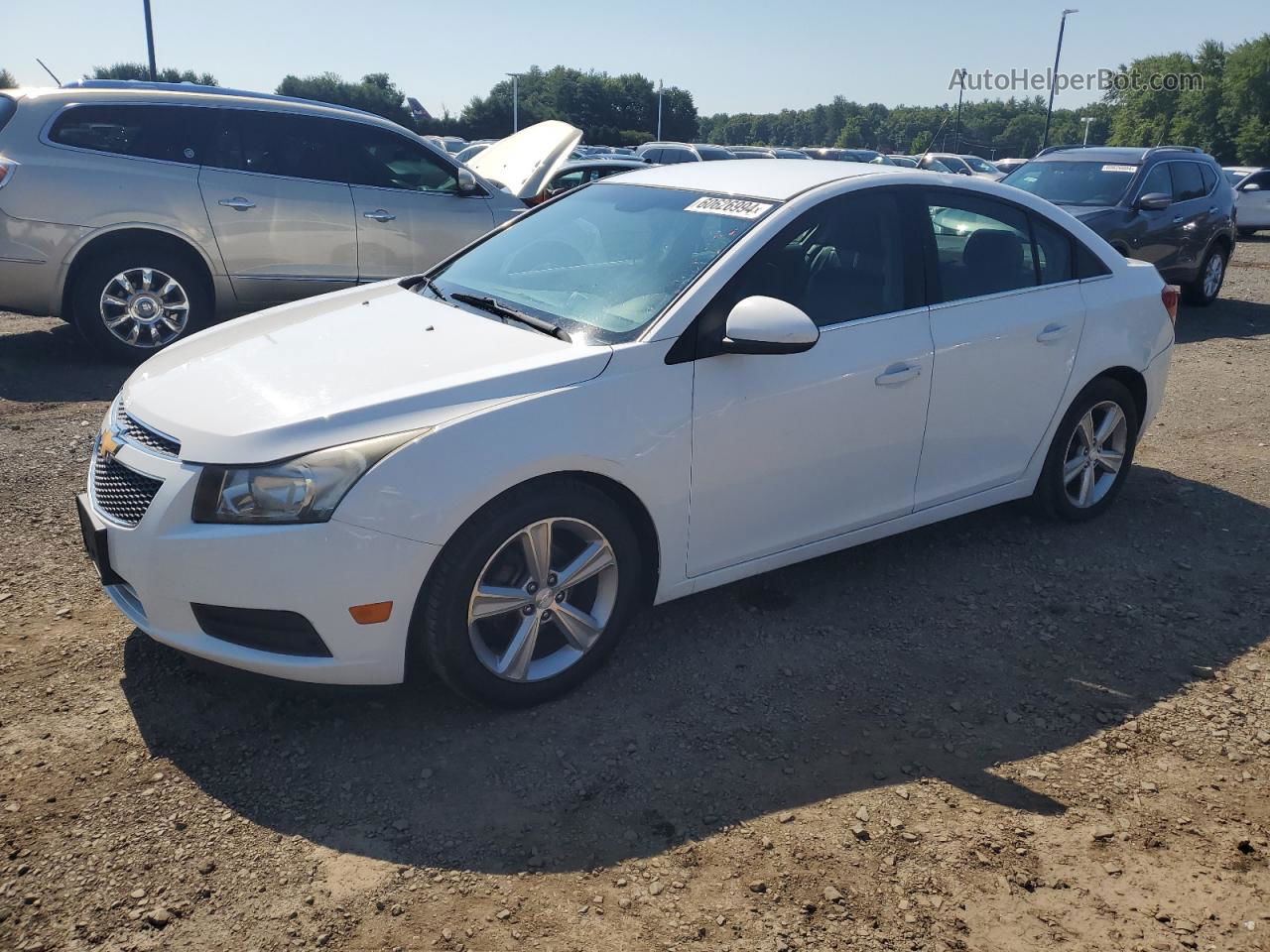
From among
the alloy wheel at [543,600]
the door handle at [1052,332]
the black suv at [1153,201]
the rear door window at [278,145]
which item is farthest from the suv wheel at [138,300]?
the black suv at [1153,201]

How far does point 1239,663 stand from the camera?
3.97 meters

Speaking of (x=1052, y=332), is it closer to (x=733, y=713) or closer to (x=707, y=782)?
(x=733, y=713)

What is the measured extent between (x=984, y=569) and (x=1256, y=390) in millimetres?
4800

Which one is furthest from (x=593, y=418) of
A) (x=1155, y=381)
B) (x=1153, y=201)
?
(x=1153, y=201)

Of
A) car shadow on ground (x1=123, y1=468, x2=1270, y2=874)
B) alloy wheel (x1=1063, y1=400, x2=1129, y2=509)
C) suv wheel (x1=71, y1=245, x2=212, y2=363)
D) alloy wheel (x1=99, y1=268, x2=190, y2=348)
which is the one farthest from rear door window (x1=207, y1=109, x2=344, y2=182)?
alloy wheel (x1=1063, y1=400, x2=1129, y2=509)

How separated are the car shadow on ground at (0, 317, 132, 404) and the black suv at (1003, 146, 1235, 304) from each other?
341 inches

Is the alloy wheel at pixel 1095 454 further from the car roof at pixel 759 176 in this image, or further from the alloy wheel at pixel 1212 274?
the alloy wheel at pixel 1212 274

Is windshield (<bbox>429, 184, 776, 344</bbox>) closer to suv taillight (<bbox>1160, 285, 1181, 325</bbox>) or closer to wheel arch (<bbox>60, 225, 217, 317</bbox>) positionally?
suv taillight (<bbox>1160, 285, 1181, 325</bbox>)

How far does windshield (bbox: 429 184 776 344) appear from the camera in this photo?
12.1ft

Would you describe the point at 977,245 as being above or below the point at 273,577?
above

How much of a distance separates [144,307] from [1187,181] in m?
10.4

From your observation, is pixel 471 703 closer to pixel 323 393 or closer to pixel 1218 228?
pixel 323 393

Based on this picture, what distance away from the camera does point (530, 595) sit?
11.0 ft

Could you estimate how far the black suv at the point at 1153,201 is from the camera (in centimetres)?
1044
